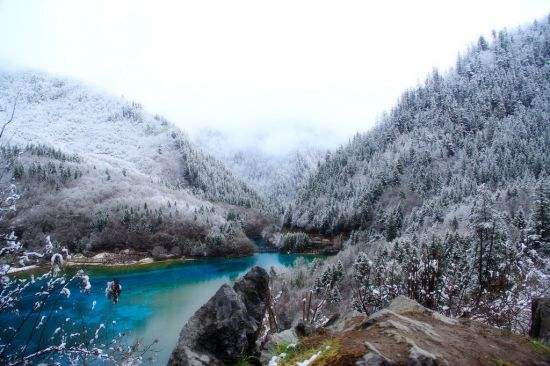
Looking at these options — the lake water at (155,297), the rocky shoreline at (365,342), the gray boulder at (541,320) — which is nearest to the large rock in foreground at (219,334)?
the rocky shoreline at (365,342)

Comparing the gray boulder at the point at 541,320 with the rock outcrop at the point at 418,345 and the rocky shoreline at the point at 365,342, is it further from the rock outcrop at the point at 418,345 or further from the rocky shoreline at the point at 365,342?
the rock outcrop at the point at 418,345

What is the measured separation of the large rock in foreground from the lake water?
58.5ft

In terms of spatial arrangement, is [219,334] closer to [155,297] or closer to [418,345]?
[418,345]

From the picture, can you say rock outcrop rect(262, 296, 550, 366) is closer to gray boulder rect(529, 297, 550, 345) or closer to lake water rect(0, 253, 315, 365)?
gray boulder rect(529, 297, 550, 345)

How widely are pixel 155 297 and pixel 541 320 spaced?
90.0m

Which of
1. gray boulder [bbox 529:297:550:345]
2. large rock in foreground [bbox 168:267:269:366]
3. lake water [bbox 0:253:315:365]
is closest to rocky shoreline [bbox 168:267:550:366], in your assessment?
large rock in foreground [bbox 168:267:269:366]

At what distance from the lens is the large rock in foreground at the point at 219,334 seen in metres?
12.9

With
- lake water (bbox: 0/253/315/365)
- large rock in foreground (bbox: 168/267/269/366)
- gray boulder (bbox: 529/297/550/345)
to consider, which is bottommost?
lake water (bbox: 0/253/315/365)

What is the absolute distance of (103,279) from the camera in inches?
4500

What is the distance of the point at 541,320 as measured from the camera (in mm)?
11039

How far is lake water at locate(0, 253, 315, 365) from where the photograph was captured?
61.4 metres

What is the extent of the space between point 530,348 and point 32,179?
218 meters

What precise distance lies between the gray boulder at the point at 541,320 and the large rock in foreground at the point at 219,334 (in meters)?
8.38

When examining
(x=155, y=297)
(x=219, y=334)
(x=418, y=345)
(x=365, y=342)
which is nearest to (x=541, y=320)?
(x=418, y=345)
